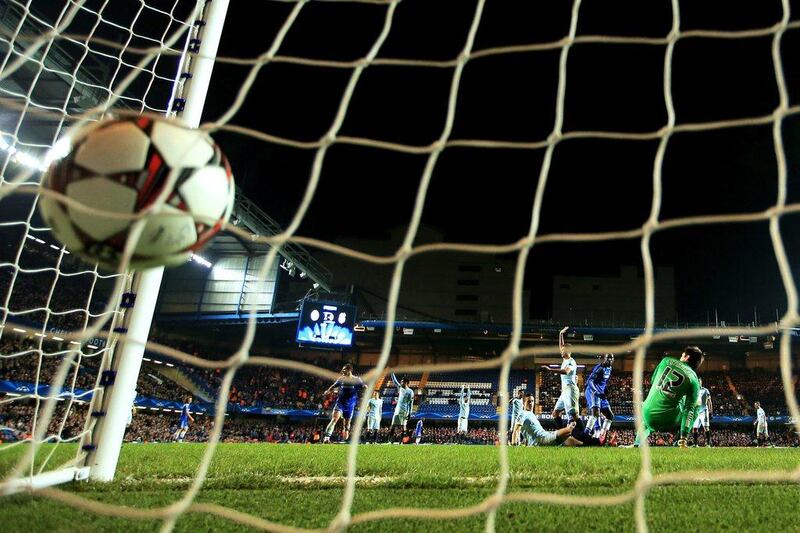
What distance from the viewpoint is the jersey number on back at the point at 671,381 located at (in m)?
6.54

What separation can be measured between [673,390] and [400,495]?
4.93 meters

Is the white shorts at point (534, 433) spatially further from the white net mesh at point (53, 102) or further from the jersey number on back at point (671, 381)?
the white net mesh at point (53, 102)

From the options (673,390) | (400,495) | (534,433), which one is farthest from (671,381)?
(400,495)

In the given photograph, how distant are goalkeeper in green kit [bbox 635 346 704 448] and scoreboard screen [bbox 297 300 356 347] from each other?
46.0 feet

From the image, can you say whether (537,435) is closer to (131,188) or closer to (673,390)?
(673,390)

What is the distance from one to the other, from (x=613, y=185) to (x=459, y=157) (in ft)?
17.5

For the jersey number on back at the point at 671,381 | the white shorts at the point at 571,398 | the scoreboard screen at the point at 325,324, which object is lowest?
the white shorts at the point at 571,398

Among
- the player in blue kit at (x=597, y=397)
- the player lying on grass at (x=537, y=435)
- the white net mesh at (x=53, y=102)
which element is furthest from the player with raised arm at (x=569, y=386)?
the white net mesh at (x=53, y=102)

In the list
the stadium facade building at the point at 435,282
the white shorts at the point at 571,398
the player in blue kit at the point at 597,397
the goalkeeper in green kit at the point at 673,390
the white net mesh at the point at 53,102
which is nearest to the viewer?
the goalkeeper in green kit at the point at 673,390

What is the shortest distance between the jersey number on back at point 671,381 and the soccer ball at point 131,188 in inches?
252

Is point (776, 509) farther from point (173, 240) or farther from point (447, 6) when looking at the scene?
point (447, 6)

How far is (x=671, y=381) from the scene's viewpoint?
657 centimetres

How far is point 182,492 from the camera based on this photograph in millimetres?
2939

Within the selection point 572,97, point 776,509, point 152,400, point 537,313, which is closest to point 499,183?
point 572,97
